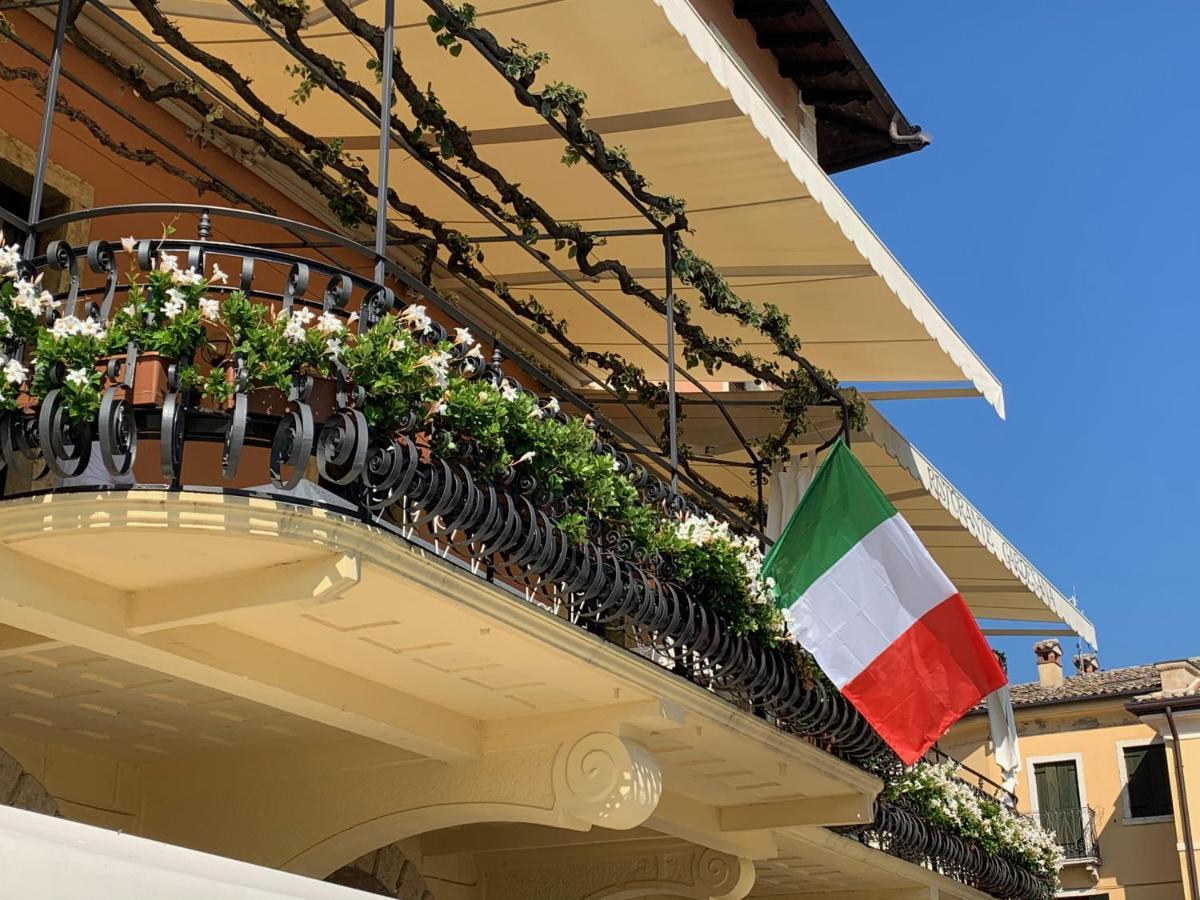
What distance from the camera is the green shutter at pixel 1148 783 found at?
96.3 ft

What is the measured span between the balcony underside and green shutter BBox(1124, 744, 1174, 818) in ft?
74.0

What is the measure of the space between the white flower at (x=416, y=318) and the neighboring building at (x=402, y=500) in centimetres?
10

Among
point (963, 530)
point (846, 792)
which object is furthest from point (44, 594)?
point (963, 530)

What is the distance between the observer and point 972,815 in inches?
524

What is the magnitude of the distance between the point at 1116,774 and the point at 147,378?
2814 centimetres

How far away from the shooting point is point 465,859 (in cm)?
1078

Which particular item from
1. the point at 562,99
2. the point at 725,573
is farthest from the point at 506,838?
the point at 562,99

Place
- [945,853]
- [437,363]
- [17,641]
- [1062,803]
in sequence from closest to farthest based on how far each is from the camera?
1. [437,363]
2. [17,641]
3. [945,853]
4. [1062,803]

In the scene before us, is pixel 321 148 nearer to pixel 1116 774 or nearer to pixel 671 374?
pixel 671 374

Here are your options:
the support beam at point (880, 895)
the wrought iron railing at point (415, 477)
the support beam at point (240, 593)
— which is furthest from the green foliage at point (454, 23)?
the support beam at point (880, 895)

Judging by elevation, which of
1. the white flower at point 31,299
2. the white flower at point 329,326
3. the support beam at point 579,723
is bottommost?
the support beam at point 579,723

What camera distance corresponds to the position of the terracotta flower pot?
5.06 meters

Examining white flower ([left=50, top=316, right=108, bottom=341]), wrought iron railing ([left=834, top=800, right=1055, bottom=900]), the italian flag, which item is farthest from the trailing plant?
wrought iron railing ([left=834, top=800, right=1055, bottom=900])

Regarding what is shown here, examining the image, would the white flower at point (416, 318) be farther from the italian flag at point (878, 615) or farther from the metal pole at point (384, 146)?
the italian flag at point (878, 615)
